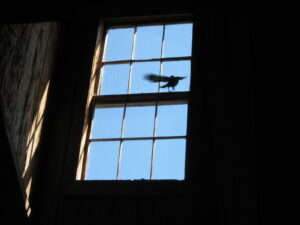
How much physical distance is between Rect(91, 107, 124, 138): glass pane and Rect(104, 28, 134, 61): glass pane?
47 cm

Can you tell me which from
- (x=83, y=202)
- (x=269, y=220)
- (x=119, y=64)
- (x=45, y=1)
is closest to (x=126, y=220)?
(x=83, y=202)

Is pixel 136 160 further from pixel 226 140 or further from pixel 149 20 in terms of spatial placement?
pixel 149 20

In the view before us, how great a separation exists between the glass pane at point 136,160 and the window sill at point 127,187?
0.38 ft

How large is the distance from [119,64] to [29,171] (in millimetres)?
1185

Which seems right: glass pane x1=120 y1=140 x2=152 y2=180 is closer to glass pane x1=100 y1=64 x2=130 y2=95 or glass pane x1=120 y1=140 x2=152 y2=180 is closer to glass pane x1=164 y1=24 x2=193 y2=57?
glass pane x1=100 y1=64 x2=130 y2=95

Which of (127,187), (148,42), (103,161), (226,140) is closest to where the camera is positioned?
(226,140)

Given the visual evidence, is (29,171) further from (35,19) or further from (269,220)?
(269,220)

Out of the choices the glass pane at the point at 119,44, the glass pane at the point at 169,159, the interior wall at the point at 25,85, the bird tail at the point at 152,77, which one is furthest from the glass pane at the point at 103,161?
the glass pane at the point at 119,44

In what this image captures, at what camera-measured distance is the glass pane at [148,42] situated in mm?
4242

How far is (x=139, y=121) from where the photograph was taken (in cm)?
399

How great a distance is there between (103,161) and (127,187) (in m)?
0.34

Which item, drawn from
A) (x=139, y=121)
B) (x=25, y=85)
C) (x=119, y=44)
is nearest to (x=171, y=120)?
(x=139, y=121)

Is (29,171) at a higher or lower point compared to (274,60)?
lower

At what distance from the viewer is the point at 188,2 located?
2.39 m
